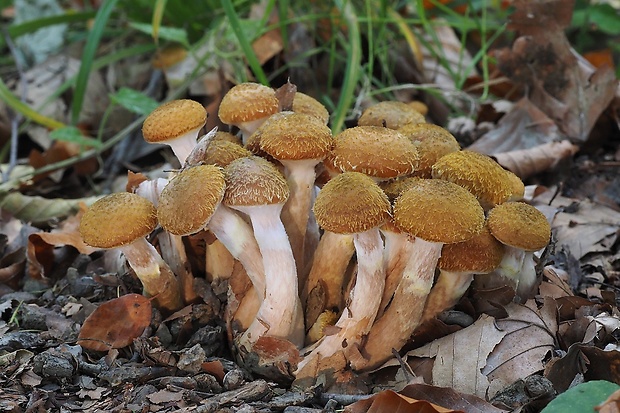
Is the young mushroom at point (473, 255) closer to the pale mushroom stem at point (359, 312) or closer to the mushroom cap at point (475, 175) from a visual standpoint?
the mushroom cap at point (475, 175)

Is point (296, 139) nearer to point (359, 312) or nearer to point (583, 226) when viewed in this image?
point (359, 312)

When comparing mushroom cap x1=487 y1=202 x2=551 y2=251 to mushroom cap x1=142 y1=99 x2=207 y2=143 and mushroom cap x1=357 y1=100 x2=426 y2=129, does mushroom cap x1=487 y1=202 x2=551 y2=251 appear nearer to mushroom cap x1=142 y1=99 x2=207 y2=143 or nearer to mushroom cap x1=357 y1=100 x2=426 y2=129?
mushroom cap x1=357 y1=100 x2=426 y2=129

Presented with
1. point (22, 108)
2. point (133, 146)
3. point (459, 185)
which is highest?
point (459, 185)

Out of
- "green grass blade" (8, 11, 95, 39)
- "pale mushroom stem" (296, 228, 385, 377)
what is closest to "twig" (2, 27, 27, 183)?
"green grass blade" (8, 11, 95, 39)

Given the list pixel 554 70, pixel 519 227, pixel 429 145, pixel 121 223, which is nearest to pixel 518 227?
pixel 519 227

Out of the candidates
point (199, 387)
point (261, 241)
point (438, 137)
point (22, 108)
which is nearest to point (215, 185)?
point (261, 241)

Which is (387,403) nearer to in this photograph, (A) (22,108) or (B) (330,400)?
(B) (330,400)

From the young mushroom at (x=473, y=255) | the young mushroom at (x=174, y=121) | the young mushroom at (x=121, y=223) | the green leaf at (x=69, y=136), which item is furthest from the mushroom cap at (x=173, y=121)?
the green leaf at (x=69, y=136)
